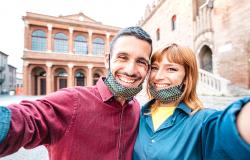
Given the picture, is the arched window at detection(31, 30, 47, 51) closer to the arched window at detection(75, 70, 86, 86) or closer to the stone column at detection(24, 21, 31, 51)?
the stone column at detection(24, 21, 31, 51)

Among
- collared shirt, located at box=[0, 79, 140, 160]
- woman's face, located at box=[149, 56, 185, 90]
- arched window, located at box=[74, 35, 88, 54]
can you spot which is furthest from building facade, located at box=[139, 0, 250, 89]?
arched window, located at box=[74, 35, 88, 54]

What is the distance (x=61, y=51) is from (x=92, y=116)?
99.3 ft

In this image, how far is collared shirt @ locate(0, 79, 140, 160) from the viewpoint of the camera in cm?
102

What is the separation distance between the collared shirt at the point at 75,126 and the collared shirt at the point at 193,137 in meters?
0.15

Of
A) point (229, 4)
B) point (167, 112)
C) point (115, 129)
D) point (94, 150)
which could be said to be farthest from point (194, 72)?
point (229, 4)

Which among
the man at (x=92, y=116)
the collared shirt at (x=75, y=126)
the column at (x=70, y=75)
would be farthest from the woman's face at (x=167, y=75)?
the column at (x=70, y=75)

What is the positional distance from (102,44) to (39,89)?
12.1 meters

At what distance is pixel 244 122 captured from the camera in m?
0.82

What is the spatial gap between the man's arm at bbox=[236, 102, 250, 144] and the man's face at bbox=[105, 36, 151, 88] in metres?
0.84

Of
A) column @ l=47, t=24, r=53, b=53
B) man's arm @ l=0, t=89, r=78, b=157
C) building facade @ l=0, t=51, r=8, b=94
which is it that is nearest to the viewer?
man's arm @ l=0, t=89, r=78, b=157

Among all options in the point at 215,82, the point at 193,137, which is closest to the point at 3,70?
the point at 215,82

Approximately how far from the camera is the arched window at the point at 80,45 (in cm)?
3077

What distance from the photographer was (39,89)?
2858 cm

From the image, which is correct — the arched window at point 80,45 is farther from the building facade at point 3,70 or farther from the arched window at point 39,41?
the building facade at point 3,70
